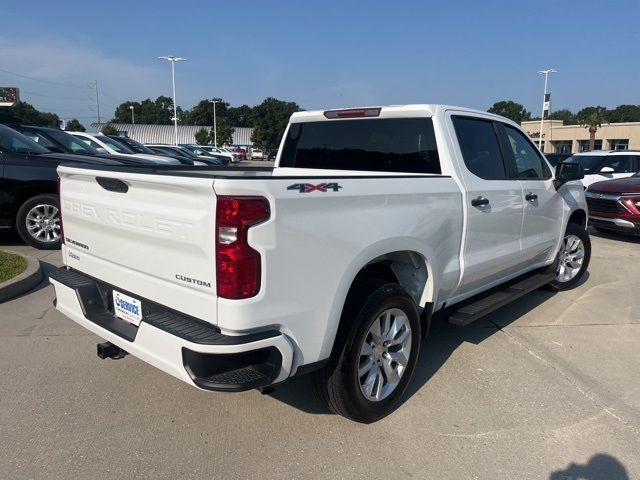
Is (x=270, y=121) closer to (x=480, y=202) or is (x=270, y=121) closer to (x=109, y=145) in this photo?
(x=109, y=145)

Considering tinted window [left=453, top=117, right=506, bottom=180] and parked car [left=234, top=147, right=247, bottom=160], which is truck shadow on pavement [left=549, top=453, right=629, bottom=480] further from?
parked car [left=234, top=147, right=247, bottom=160]

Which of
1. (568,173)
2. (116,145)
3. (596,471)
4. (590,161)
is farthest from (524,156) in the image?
(116,145)

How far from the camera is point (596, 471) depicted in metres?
2.74

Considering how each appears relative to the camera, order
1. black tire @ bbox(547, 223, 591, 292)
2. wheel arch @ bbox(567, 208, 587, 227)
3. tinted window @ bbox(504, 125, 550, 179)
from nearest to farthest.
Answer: tinted window @ bbox(504, 125, 550, 179) < black tire @ bbox(547, 223, 591, 292) < wheel arch @ bbox(567, 208, 587, 227)

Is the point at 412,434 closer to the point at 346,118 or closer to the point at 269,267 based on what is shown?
the point at 269,267

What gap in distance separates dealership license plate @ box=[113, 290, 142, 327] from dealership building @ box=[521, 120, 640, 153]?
2502 inches

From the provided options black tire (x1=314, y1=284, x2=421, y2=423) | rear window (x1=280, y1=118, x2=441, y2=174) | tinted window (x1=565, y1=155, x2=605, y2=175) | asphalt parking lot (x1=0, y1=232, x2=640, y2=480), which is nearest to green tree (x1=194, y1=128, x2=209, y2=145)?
tinted window (x1=565, y1=155, x2=605, y2=175)

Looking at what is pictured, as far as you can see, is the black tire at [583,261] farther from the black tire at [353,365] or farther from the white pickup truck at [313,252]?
the black tire at [353,365]

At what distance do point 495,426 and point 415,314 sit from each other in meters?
0.85

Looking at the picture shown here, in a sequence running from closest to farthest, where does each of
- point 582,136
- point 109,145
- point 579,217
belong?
point 579,217
point 109,145
point 582,136

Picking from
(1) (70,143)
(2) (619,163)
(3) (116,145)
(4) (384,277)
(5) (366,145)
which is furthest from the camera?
(3) (116,145)

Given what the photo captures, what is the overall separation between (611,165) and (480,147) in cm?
1058

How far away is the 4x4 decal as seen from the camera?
237 cm

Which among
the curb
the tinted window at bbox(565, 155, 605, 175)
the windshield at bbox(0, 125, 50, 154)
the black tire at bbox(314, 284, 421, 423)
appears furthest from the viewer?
the tinted window at bbox(565, 155, 605, 175)
